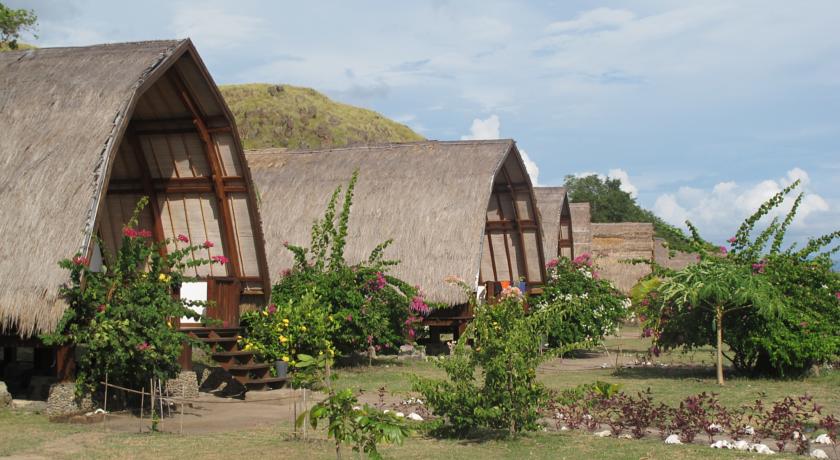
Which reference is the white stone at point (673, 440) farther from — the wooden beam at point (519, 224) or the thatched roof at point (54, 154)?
the wooden beam at point (519, 224)

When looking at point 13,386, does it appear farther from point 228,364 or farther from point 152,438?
point 152,438

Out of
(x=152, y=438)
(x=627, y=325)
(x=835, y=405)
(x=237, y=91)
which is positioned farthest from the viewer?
(x=237, y=91)

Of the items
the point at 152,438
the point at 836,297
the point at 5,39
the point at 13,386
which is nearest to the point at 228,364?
the point at 13,386

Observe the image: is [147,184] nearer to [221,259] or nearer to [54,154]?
[221,259]

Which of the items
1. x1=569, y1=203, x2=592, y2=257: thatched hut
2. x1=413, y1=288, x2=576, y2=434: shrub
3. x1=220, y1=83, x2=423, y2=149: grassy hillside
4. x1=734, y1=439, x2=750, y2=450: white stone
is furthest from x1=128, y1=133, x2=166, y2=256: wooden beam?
x1=220, y1=83, x2=423, y2=149: grassy hillside

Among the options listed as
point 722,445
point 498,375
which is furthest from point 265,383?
point 722,445

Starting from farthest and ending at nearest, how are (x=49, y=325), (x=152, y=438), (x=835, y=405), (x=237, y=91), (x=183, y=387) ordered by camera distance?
(x=237, y=91) < (x=183, y=387) < (x=835, y=405) < (x=49, y=325) < (x=152, y=438)

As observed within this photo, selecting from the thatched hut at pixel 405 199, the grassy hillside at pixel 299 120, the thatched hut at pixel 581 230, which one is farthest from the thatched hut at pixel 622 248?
the grassy hillside at pixel 299 120

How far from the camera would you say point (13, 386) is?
1523 cm

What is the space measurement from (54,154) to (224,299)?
4.60 meters

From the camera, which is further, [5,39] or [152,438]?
[5,39]

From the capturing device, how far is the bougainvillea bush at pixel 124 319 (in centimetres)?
1216

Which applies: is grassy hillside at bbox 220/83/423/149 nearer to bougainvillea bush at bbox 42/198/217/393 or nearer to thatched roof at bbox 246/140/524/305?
thatched roof at bbox 246/140/524/305

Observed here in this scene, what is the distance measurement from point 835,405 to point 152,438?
9188 mm
